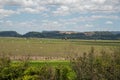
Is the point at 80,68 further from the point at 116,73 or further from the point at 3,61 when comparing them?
the point at 3,61

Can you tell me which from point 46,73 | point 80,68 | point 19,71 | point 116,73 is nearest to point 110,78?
point 116,73

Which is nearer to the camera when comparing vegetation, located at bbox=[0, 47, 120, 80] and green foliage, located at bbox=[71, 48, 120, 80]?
vegetation, located at bbox=[0, 47, 120, 80]

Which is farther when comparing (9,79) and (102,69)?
(102,69)

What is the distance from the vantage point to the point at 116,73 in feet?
135

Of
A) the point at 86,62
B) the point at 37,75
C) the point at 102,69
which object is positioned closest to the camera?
the point at 37,75

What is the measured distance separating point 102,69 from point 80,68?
3912mm

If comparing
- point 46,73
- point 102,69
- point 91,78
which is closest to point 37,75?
point 46,73

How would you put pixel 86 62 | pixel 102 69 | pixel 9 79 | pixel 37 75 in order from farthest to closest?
pixel 86 62
pixel 102 69
pixel 9 79
pixel 37 75

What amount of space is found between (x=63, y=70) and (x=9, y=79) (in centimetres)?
762

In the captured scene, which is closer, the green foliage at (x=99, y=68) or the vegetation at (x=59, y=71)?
the vegetation at (x=59, y=71)

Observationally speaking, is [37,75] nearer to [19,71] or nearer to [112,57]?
[19,71]

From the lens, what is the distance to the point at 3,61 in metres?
45.2

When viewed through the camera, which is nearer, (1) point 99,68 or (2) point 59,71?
(2) point 59,71

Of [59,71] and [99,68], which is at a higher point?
[99,68]
